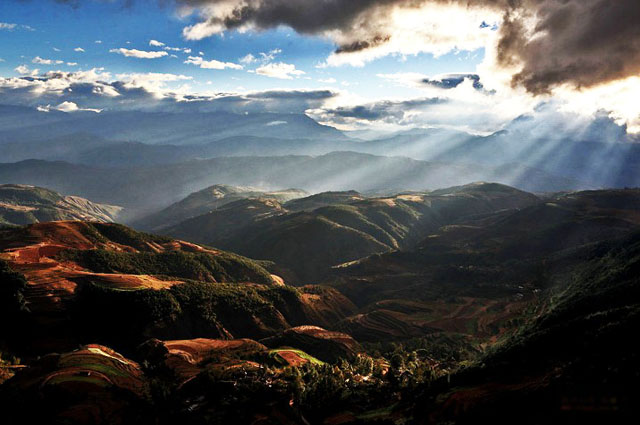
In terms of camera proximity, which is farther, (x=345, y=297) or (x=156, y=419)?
(x=345, y=297)

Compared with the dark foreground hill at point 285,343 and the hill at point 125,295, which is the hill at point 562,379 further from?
the hill at point 125,295

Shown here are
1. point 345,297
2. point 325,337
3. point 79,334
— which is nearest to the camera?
point 79,334

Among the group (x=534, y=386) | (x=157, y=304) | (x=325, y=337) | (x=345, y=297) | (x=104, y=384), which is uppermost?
(x=534, y=386)

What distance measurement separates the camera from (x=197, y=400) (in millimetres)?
56375

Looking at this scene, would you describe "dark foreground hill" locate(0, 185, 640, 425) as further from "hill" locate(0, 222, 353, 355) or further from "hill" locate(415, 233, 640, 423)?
"hill" locate(0, 222, 353, 355)

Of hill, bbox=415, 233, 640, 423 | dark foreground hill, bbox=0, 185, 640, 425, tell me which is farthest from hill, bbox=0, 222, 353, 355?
hill, bbox=415, 233, 640, 423

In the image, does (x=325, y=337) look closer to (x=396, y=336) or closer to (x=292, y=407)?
(x=396, y=336)

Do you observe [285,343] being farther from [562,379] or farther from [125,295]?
[562,379]

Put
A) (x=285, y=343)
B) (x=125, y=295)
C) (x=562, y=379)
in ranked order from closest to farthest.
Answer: (x=562, y=379)
(x=125, y=295)
(x=285, y=343)

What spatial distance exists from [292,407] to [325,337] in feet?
209

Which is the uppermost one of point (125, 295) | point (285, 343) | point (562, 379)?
point (562, 379)

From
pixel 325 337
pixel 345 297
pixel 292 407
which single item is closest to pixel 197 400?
pixel 292 407

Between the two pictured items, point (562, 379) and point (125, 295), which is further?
point (125, 295)

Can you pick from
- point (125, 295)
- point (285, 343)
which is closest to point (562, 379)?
point (285, 343)
